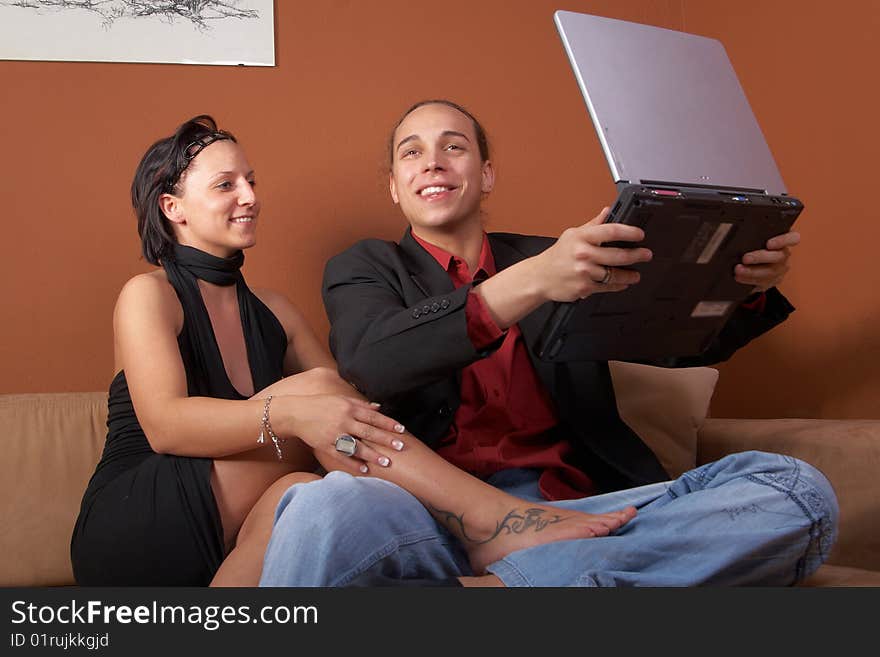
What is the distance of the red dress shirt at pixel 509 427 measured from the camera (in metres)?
1.44

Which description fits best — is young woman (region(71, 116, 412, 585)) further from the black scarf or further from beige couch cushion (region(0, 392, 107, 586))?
beige couch cushion (region(0, 392, 107, 586))

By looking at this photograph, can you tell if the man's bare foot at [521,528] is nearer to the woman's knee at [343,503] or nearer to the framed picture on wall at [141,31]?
the woman's knee at [343,503]

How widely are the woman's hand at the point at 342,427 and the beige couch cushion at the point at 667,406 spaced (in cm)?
83

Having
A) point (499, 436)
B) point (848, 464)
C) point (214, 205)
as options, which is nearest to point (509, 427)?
point (499, 436)

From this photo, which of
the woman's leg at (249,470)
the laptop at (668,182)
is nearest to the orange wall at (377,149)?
the laptop at (668,182)

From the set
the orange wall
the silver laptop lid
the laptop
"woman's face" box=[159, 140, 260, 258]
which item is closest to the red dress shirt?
the laptop

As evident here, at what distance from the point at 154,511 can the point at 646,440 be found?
1076 mm

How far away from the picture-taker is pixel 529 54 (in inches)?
94.4

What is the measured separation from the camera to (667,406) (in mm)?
1937

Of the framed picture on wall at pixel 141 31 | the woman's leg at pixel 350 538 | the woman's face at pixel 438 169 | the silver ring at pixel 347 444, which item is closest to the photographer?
the woman's leg at pixel 350 538

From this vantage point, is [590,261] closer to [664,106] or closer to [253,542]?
[664,106]

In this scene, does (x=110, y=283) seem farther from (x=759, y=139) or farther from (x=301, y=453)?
(x=759, y=139)

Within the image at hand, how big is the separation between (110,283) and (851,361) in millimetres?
1730

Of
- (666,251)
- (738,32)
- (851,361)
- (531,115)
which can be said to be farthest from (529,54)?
(666,251)
